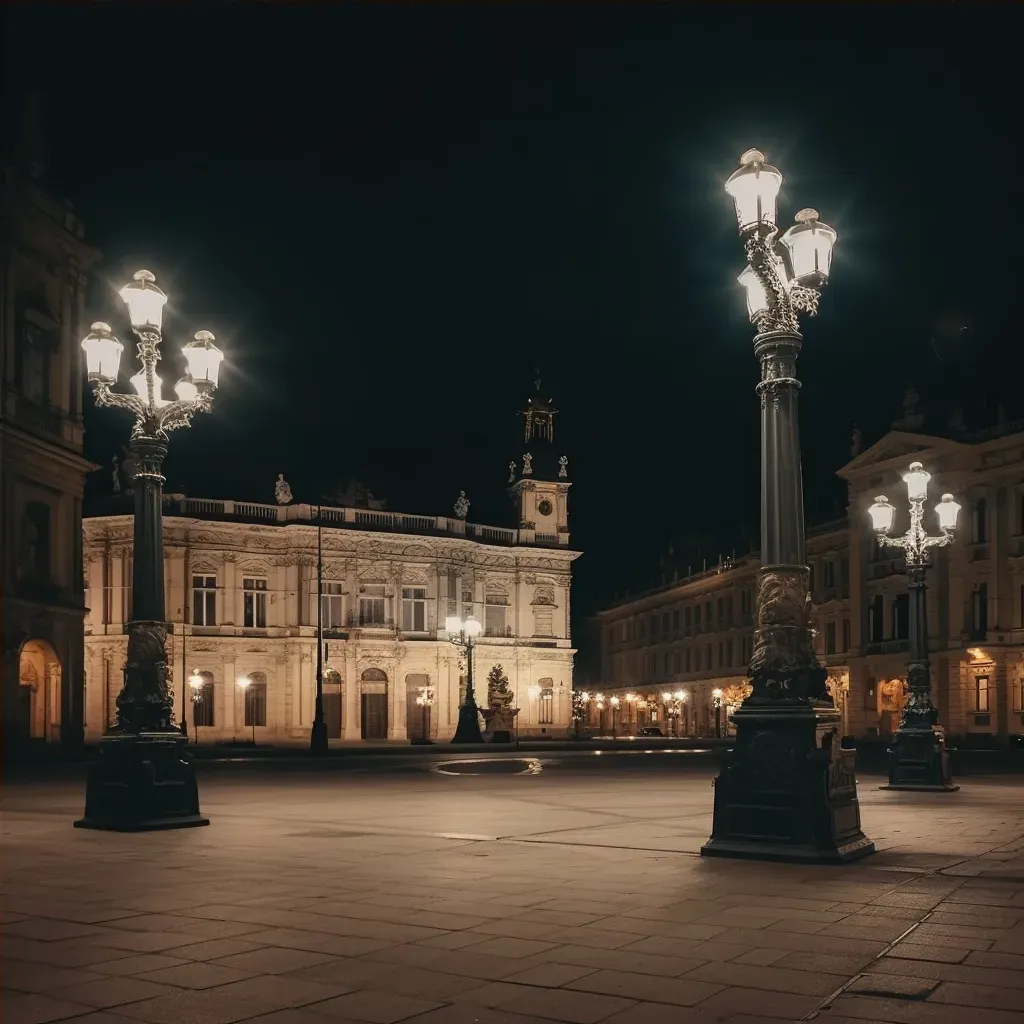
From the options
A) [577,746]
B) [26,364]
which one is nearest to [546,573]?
[577,746]

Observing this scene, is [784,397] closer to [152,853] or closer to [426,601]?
[152,853]

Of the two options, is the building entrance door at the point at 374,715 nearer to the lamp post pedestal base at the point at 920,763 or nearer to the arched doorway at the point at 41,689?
the arched doorway at the point at 41,689

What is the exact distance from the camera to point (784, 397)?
12.8 metres

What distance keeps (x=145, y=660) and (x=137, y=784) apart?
156 centimetres

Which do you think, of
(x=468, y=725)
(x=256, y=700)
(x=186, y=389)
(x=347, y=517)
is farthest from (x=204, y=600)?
(x=186, y=389)

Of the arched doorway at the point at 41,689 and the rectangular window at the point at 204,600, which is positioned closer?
the arched doorway at the point at 41,689

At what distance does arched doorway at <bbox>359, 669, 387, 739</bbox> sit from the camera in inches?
2820

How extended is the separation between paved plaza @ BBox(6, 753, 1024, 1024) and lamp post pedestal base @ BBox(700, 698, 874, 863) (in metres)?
0.29

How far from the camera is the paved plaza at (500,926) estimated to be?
6680 mm

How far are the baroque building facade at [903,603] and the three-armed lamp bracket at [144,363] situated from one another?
48.6 metres

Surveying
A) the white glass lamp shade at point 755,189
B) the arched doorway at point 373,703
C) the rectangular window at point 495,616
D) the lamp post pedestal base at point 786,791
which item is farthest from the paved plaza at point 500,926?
the rectangular window at point 495,616

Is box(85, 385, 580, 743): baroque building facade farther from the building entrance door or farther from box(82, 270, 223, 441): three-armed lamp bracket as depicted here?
box(82, 270, 223, 441): three-armed lamp bracket

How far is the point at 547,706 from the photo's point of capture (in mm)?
78750

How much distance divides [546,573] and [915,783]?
2225 inches
